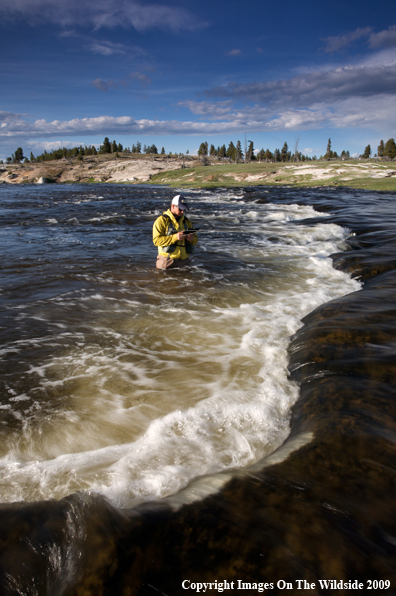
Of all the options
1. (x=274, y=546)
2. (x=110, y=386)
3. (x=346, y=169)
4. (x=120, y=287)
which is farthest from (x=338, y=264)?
(x=346, y=169)

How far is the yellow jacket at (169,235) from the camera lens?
28.3 feet

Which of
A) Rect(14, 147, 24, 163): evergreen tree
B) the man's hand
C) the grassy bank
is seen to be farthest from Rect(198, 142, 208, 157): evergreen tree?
the man's hand

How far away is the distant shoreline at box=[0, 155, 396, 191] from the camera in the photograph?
39.2m

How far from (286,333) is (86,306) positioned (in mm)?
4071

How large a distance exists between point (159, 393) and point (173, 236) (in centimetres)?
548

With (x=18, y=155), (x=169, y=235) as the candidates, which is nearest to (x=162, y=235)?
(x=169, y=235)

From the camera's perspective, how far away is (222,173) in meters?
55.0

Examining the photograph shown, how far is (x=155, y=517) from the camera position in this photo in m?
2.21

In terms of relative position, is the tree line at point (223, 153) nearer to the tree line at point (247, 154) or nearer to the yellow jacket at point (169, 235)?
the tree line at point (247, 154)

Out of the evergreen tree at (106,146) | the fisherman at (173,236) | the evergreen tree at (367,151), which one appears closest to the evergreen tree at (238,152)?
the evergreen tree at (367,151)

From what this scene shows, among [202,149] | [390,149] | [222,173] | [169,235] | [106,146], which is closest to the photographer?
[169,235]

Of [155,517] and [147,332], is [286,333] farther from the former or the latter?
[155,517]

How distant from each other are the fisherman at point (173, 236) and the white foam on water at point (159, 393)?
1.37m

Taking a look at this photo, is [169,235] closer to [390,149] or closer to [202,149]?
[390,149]
